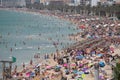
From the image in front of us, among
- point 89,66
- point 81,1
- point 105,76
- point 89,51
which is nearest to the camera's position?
point 105,76

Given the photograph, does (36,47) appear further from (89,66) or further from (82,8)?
(82,8)

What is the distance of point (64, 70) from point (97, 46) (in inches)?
444

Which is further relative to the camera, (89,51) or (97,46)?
(97,46)

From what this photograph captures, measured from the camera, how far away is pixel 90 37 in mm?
50469

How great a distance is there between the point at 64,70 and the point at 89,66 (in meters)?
2.00

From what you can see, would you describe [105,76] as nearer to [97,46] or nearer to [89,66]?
[89,66]

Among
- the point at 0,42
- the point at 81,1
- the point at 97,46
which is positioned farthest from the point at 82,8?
the point at 97,46

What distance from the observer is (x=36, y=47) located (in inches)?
1887

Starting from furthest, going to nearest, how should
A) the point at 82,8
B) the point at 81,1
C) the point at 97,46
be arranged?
the point at 81,1 < the point at 82,8 < the point at 97,46

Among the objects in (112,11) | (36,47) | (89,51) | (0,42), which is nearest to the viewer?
(89,51)

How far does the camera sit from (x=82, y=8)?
129 m

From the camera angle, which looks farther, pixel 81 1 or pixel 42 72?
pixel 81 1

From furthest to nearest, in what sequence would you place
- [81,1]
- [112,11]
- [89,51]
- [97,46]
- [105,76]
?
[81,1] → [112,11] → [97,46] → [89,51] → [105,76]

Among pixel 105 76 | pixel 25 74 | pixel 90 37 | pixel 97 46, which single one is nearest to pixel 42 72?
pixel 25 74
